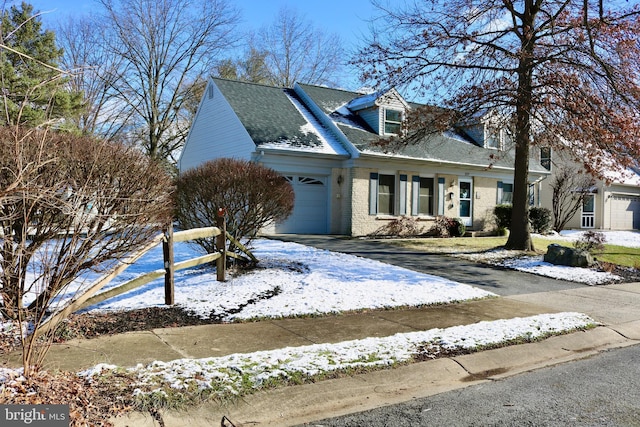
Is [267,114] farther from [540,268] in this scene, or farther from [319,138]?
[540,268]

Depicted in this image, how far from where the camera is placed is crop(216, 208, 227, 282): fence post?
8.87 meters

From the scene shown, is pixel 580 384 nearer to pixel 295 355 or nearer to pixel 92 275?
pixel 295 355

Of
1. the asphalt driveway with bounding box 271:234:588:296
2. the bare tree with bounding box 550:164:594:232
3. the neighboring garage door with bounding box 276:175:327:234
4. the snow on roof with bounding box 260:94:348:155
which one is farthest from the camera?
the bare tree with bounding box 550:164:594:232

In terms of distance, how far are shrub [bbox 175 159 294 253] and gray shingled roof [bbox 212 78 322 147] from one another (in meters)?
7.31

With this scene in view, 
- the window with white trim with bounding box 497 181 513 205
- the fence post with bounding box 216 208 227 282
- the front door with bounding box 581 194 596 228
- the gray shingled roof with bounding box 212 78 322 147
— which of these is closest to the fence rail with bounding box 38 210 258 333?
the fence post with bounding box 216 208 227 282

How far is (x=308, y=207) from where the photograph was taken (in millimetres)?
18391

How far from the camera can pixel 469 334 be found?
6539 mm

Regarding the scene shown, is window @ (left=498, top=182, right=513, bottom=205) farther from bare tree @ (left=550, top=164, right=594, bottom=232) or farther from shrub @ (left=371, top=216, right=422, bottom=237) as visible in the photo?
shrub @ (left=371, top=216, right=422, bottom=237)

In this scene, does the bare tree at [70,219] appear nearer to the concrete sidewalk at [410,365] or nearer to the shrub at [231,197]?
the concrete sidewalk at [410,365]

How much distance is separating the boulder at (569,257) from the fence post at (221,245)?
360 inches

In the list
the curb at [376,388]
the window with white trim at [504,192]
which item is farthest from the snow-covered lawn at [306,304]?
the window with white trim at [504,192]

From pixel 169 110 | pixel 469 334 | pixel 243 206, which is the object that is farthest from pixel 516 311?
pixel 169 110

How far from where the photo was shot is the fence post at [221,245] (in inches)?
349

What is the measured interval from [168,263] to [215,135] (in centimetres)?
1385
